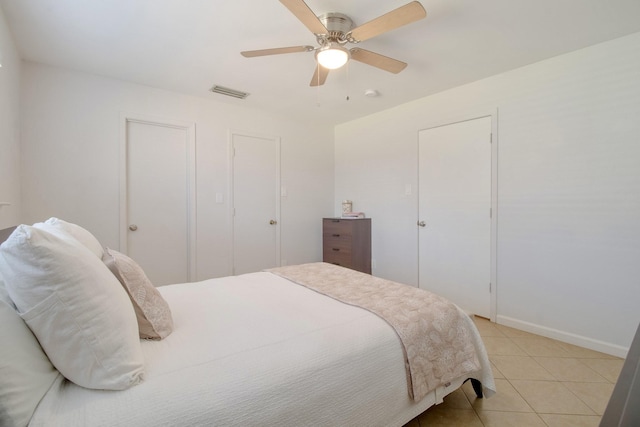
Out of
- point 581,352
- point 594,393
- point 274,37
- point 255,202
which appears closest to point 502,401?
point 594,393

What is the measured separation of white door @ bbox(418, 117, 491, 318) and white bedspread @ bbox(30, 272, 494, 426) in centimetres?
161

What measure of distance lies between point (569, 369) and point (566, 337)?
0.50 meters

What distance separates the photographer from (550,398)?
5.46 ft

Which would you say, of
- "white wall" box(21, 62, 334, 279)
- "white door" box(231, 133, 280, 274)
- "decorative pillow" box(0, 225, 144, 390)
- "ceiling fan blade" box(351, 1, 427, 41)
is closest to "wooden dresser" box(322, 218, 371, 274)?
"white door" box(231, 133, 280, 274)

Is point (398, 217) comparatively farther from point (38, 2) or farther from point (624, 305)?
point (38, 2)

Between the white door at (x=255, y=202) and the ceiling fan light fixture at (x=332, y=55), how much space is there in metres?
1.94

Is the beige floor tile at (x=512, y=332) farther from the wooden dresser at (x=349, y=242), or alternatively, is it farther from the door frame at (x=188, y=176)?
the door frame at (x=188, y=176)

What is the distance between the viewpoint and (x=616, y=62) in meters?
2.13

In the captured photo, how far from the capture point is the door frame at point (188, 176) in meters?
2.85

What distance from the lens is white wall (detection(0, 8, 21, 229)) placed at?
1.91 meters

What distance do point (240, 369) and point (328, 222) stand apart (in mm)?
3093

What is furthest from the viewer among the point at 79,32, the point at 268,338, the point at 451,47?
the point at 451,47

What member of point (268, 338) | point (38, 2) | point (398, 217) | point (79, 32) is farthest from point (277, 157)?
point (268, 338)

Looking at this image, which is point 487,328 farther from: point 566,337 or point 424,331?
point 424,331
